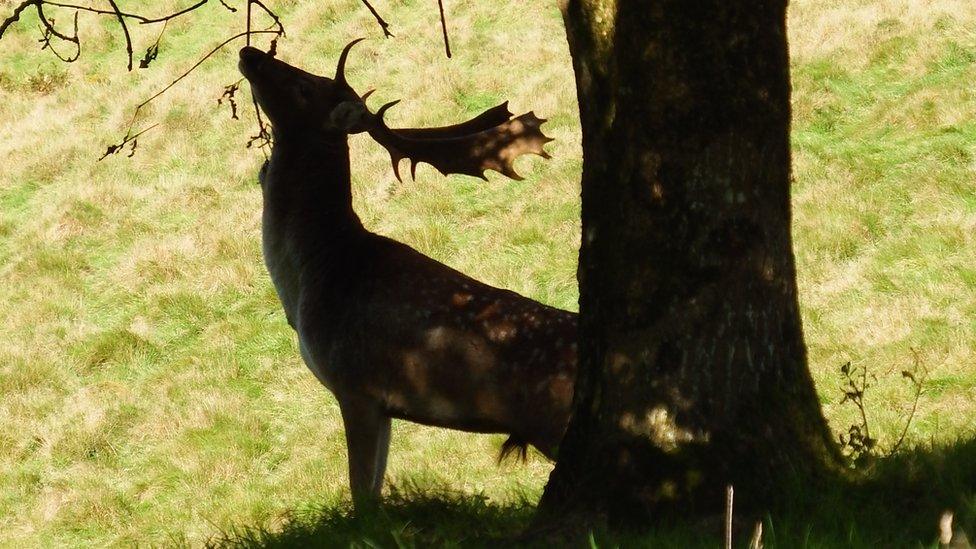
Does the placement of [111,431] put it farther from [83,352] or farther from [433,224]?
[433,224]

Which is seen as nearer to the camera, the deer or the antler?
the deer

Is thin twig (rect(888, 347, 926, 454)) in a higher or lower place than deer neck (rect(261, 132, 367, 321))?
lower

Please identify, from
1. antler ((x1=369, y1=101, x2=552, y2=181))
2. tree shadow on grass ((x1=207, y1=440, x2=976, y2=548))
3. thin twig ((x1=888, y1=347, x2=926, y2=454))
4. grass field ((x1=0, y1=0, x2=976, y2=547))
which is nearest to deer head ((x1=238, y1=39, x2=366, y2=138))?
antler ((x1=369, y1=101, x2=552, y2=181))

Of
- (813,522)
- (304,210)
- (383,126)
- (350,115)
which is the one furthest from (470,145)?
(813,522)

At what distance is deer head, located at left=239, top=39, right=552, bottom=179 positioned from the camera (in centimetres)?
632

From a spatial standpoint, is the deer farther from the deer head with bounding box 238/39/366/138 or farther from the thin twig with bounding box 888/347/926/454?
the thin twig with bounding box 888/347/926/454

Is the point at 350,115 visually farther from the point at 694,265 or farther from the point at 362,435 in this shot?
the point at 694,265

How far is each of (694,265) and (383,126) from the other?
96.9 inches

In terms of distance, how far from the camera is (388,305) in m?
6.36

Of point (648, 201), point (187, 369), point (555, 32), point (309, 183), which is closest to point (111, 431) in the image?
point (187, 369)

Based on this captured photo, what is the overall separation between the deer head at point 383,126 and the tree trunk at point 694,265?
164 centimetres

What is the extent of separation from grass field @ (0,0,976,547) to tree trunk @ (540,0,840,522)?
0.47 m

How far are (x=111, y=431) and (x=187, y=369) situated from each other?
1.02 m

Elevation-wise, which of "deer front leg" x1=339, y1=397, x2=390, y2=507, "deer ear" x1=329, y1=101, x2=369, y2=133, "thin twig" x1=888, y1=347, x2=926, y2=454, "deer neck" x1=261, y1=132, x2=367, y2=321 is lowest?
"deer front leg" x1=339, y1=397, x2=390, y2=507
